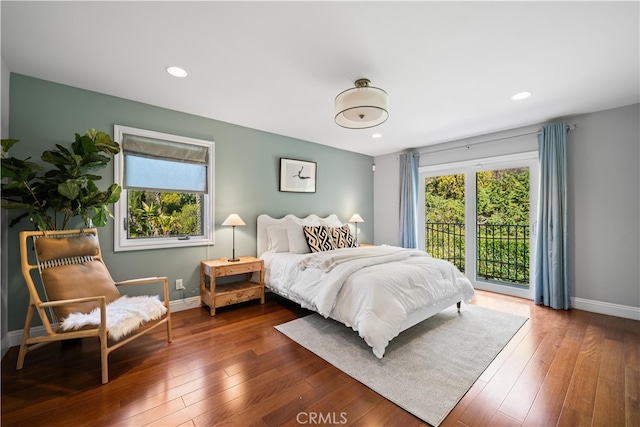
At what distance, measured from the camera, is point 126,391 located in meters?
1.80

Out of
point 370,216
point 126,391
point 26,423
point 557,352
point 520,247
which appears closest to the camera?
point 26,423

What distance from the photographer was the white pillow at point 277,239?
386 centimetres

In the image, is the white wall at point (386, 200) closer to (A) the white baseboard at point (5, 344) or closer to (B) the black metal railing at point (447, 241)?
(B) the black metal railing at point (447, 241)

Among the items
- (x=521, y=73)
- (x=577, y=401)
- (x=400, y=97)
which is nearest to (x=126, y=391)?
(x=577, y=401)

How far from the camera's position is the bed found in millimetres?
2227

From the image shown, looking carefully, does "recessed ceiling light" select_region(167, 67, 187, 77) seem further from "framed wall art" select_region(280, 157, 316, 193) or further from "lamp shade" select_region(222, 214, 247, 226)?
"framed wall art" select_region(280, 157, 316, 193)

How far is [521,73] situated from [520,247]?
2.64 metres

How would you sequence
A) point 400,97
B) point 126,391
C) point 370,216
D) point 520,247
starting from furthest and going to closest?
1. point 370,216
2. point 520,247
3. point 400,97
4. point 126,391

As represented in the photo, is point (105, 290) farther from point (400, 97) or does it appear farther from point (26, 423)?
point (400, 97)

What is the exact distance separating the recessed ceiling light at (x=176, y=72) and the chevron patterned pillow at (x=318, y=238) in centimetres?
229

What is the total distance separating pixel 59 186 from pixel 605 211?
566 centimetres

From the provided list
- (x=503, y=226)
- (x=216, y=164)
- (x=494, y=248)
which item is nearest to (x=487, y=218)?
(x=503, y=226)

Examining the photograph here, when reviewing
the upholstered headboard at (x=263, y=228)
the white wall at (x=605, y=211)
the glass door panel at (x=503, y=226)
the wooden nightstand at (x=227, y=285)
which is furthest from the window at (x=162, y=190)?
the white wall at (x=605, y=211)

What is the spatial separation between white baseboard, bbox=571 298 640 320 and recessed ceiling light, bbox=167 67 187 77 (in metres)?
5.15
